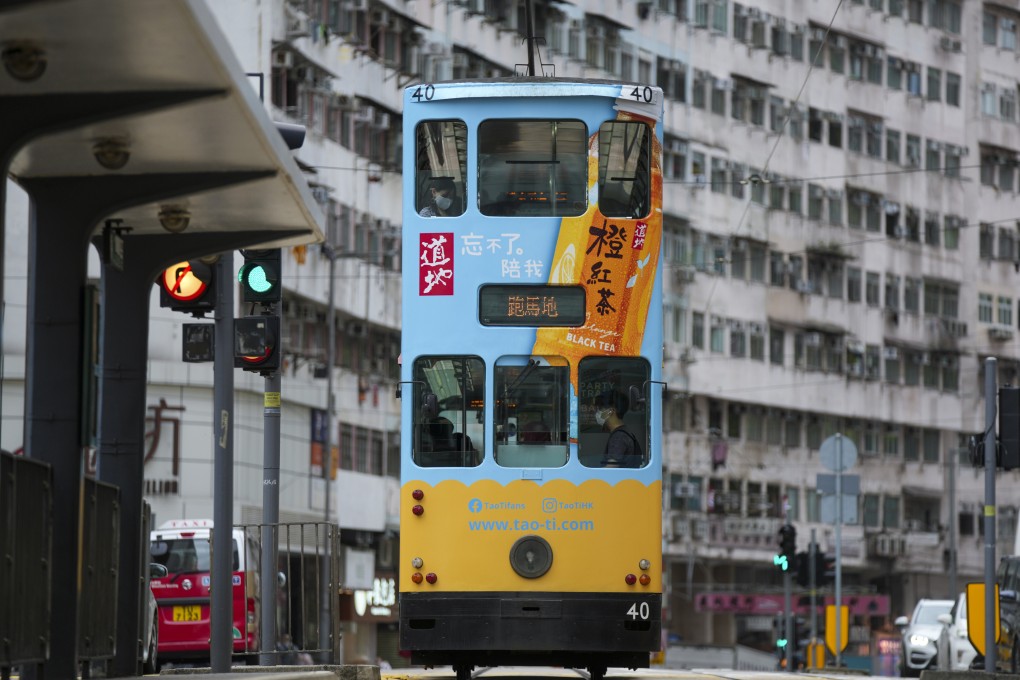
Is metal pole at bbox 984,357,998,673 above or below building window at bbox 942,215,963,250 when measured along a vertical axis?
below

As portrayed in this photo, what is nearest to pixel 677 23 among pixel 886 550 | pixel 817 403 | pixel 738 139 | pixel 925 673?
pixel 738 139

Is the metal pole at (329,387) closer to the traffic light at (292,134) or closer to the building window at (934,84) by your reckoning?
the building window at (934,84)

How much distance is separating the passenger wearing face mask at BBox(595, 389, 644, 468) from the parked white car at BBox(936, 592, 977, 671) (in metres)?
12.7

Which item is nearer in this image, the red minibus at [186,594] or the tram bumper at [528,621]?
the tram bumper at [528,621]

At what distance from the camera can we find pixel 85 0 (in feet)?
28.8

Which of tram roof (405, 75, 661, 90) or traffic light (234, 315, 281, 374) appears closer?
traffic light (234, 315, 281, 374)

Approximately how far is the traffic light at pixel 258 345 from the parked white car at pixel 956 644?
15.7 metres

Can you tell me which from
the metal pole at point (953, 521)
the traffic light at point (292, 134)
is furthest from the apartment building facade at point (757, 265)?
the traffic light at point (292, 134)

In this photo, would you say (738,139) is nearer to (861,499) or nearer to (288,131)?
(861,499)

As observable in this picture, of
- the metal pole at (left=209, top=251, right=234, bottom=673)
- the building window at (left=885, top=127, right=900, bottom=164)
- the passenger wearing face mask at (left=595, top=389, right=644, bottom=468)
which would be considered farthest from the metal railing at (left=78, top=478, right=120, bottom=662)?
the building window at (left=885, top=127, right=900, bottom=164)

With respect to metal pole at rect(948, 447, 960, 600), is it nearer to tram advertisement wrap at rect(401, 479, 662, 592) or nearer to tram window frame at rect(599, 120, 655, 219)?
tram advertisement wrap at rect(401, 479, 662, 592)

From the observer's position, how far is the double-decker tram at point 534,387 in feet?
60.0

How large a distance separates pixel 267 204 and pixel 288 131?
1816mm

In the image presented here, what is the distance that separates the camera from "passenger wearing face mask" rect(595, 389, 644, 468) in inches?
727
